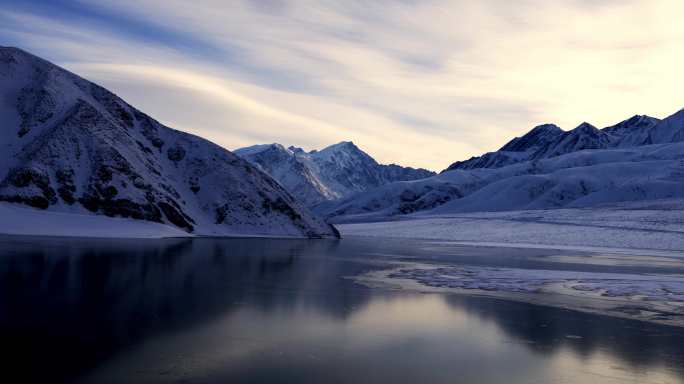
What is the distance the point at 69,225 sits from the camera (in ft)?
254

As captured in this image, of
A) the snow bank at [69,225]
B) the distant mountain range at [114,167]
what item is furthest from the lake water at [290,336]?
the distant mountain range at [114,167]

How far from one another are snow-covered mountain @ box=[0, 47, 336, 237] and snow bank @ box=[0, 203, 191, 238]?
9.41 feet

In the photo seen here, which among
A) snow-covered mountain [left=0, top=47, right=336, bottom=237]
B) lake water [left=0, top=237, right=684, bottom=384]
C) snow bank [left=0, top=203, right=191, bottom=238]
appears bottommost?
lake water [left=0, top=237, right=684, bottom=384]

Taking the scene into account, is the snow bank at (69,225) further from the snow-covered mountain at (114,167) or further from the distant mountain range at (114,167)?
the snow-covered mountain at (114,167)

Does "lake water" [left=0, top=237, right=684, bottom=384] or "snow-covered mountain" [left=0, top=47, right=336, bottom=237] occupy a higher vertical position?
"snow-covered mountain" [left=0, top=47, right=336, bottom=237]

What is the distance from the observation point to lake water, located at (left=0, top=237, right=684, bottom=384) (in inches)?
660

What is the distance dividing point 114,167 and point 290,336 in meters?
80.6

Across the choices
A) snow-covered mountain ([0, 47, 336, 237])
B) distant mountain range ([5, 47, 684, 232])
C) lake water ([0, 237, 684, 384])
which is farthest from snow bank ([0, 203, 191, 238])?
lake water ([0, 237, 684, 384])

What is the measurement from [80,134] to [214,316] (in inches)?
3255

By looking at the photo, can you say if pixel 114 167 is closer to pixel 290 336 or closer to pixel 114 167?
pixel 114 167

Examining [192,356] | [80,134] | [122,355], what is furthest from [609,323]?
[80,134]

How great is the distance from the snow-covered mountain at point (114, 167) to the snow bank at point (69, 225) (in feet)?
9.41

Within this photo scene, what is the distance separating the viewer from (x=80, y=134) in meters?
96.6

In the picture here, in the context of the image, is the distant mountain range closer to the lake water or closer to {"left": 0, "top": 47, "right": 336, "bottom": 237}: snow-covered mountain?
{"left": 0, "top": 47, "right": 336, "bottom": 237}: snow-covered mountain
